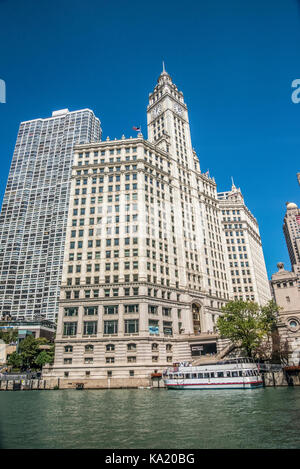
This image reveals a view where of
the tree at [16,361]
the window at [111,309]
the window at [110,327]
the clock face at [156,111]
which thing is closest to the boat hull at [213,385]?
the window at [110,327]

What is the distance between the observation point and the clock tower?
3989 inches

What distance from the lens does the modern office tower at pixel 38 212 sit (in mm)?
145500

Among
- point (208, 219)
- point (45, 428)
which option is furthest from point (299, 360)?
point (208, 219)

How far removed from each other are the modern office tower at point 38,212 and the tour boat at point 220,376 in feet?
304

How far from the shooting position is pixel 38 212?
6486 inches

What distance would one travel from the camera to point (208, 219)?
4048 inches

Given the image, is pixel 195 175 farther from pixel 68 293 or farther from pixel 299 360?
pixel 299 360

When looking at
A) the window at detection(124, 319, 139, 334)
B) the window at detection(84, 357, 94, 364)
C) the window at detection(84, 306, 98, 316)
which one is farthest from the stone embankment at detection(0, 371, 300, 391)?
the window at detection(84, 306, 98, 316)

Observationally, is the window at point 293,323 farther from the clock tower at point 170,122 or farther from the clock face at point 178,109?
the clock face at point 178,109

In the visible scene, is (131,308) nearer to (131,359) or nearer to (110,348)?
(110,348)

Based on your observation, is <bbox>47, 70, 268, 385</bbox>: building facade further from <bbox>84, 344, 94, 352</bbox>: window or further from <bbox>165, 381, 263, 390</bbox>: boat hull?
<bbox>165, 381, 263, 390</bbox>: boat hull

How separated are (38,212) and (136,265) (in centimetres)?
10970

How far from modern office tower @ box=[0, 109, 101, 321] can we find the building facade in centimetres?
6858

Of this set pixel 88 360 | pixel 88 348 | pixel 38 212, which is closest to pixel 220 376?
pixel 88 360
